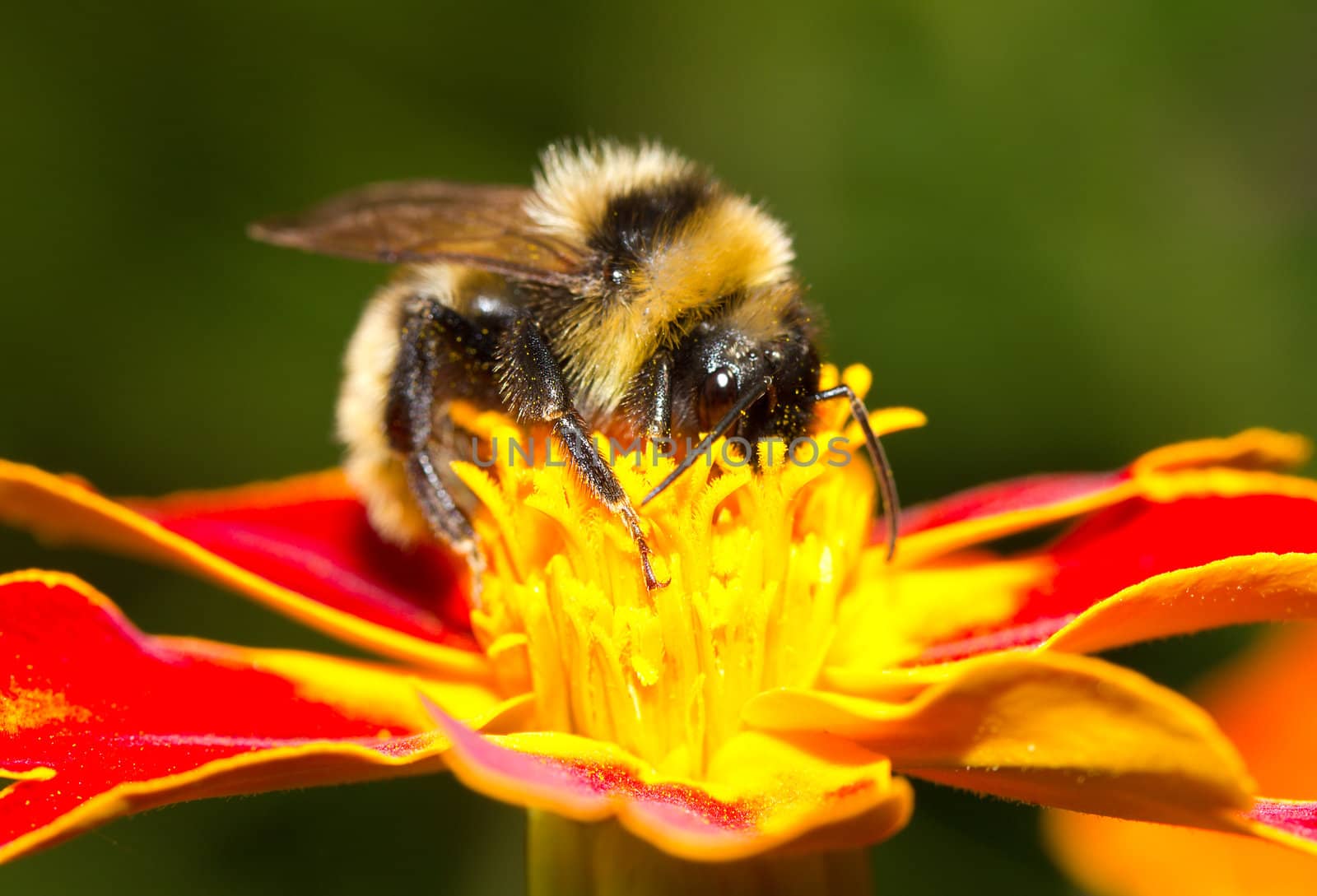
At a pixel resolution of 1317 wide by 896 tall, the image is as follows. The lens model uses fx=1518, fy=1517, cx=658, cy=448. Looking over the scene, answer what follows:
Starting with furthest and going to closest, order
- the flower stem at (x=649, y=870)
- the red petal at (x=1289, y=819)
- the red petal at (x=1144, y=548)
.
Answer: the red petal at (x=1144, y=548) → the flower stem at (x=649, y=870) → the red petal at (x=1289, y=819)

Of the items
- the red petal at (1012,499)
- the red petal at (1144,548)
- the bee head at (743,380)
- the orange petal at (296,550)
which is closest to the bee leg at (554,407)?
the bee head at (743,380)

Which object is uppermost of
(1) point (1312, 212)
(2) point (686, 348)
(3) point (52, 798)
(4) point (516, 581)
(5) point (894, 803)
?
(1) point (1312, 212)

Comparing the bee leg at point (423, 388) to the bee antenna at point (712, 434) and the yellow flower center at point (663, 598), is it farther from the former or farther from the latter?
the bee antenna at point (712, 434)

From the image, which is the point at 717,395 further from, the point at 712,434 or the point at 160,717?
the point at 160,717

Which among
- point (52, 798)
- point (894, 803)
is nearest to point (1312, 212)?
point (894, 803)

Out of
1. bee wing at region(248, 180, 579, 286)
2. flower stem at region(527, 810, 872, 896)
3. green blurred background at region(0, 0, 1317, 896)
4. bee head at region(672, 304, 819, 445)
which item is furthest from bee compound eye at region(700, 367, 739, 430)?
green blurred background at region(0, 0, 1317, 896)

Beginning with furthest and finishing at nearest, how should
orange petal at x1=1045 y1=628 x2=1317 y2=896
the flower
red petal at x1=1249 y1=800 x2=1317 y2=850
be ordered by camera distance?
orange petal at x1=1045 y1=628 x2=1317 y2=896, red petal at x1=1249 y1=800 x2=1317 y2=850, the flower

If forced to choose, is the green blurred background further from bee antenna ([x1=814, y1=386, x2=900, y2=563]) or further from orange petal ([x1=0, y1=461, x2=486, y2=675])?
bee antenna ([x1=814, y1=386, x2=900, y2=563])

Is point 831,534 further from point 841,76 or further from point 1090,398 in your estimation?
point 841,76

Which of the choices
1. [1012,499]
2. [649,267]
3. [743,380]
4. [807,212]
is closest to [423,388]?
[649,267]
